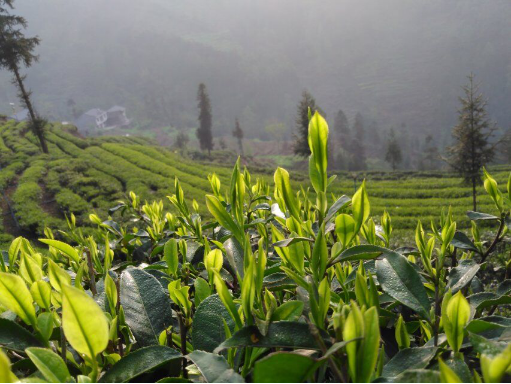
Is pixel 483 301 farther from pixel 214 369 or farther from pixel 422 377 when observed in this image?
pixel 214 369

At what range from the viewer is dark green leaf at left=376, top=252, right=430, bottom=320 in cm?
66

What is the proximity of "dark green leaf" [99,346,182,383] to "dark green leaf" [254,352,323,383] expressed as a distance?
0.70 ft

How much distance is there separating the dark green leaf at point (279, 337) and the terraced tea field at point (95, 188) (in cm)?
804

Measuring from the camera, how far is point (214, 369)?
0.49m

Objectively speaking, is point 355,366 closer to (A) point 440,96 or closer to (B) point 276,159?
(B) point 276,159

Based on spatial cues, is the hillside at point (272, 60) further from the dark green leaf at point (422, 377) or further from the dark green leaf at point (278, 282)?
the dark green leaf at point (422, 377)

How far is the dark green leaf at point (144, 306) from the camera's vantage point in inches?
28.5

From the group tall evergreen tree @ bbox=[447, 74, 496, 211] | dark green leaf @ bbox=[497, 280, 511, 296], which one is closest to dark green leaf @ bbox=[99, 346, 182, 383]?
dark green leaf @ bbox=[497, 280, 511, 296]

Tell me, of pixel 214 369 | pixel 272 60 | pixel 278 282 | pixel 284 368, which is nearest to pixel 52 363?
pixel 214 369

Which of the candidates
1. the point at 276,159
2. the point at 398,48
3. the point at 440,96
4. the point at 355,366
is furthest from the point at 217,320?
the point at 398,48

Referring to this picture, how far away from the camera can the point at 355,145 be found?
60250 mm

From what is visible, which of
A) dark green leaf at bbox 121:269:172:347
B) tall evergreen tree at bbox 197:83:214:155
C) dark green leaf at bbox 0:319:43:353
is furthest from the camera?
tall evergreen tree at bbox 197:83:214:155

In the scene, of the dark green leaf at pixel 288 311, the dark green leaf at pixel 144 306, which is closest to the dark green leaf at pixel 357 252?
the dark green leaf at pixel 288 311

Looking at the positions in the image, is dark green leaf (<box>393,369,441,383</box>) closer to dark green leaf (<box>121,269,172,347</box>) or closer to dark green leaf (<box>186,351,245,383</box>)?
dark green leaf (<box>186,351,245,383</box>)
